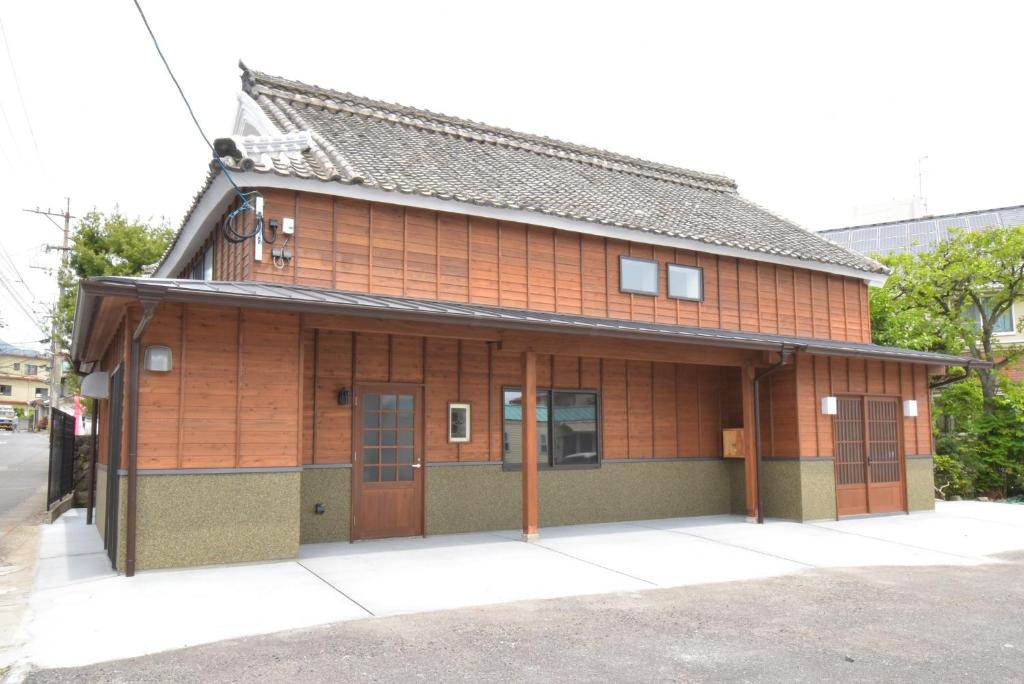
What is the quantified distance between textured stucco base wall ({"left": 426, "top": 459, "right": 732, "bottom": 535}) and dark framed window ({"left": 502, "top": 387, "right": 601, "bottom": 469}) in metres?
0.20

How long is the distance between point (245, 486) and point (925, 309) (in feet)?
55.7

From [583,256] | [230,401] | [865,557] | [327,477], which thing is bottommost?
→ [865,557]

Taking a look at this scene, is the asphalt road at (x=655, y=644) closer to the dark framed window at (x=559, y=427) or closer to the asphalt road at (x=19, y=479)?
the dark framed window at (x=559, y=427)

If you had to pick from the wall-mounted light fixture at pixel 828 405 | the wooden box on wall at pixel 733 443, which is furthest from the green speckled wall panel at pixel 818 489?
the wooden box on wall at pixel 733 443

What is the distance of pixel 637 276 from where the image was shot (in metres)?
12.4

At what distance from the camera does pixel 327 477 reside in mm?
9773

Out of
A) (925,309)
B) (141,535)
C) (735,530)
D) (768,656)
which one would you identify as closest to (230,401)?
(141,535)

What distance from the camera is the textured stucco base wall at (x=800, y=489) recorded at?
480 inches

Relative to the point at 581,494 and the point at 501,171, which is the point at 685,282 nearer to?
the point at 501,171

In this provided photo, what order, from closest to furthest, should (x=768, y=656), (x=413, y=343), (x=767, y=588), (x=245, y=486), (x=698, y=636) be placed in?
(x=768, y=656) < (x=698, y=636) < (x=767, y=588) < (x=245, y=486) < (x=413, y=343)

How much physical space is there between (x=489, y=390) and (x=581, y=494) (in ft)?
7.21

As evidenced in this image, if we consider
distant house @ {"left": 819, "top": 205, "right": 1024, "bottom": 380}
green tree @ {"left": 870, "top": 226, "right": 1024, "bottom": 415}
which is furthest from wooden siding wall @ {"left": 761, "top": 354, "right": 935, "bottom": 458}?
distant house @ {"left": 819, "top": 205, "right": 1024, "bottom": 380}

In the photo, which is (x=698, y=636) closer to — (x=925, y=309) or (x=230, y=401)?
(x=230, y=401)

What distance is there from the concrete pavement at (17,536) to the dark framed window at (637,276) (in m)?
8.53
